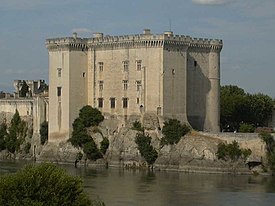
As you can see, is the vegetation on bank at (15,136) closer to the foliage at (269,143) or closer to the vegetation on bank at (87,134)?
the vegetation on bank at (87,134)

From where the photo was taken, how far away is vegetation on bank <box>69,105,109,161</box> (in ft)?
211

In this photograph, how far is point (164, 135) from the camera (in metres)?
61.8

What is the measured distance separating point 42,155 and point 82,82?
21.2 ft

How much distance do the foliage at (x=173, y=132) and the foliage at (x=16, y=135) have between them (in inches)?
650

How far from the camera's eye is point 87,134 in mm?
65250

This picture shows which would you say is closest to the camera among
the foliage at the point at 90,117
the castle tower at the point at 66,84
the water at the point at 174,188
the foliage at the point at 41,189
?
the foliage at the point at 41,189

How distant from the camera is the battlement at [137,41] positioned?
63500 mm

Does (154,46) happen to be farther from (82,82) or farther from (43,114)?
(43,114)

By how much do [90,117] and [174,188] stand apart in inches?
709

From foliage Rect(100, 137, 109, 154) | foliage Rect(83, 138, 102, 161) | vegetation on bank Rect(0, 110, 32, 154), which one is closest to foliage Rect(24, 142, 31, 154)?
vegetation on bank Rect(0, 110, 32, 154)

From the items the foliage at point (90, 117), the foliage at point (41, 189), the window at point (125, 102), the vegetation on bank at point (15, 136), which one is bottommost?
the foliage at point (41, 189)

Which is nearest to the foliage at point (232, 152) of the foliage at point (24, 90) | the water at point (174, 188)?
the water at point (174, 188)

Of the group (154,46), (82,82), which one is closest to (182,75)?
(154,46)

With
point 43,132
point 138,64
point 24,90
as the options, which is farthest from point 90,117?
point 24,90
